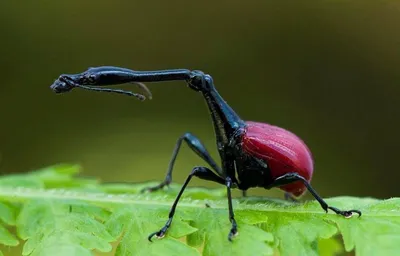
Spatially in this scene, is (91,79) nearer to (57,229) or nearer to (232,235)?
(57,229)

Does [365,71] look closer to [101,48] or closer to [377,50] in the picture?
[377,50]

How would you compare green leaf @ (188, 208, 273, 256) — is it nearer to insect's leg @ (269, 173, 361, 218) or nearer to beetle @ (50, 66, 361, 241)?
beetle @ (50, 66, 361, 241)

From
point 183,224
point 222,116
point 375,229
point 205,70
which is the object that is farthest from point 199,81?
point 205,70

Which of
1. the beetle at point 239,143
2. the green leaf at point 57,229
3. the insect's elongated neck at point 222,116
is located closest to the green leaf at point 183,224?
the green leaf at point 57,229

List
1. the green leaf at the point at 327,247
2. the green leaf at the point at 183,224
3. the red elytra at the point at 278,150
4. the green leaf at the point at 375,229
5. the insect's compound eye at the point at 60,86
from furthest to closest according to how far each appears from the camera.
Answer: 1. the green leaf at the point at 327,247
2. the red elytra at the point at 278,150
3. the insect's compound eye at the point at 60,86
4. the green leaf at the point at 183,224
5. the green leaf at the point at 375,229

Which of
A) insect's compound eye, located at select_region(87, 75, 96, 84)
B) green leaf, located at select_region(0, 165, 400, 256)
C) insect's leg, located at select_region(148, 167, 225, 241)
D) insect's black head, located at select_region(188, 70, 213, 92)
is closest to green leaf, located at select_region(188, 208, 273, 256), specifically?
green leaf, located at select_region(0, 165, 400, 256)

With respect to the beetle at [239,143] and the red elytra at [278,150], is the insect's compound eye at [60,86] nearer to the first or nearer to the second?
the beetle at [239,143]

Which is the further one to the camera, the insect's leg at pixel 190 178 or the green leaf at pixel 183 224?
the insect's leg at pixel 190 178
